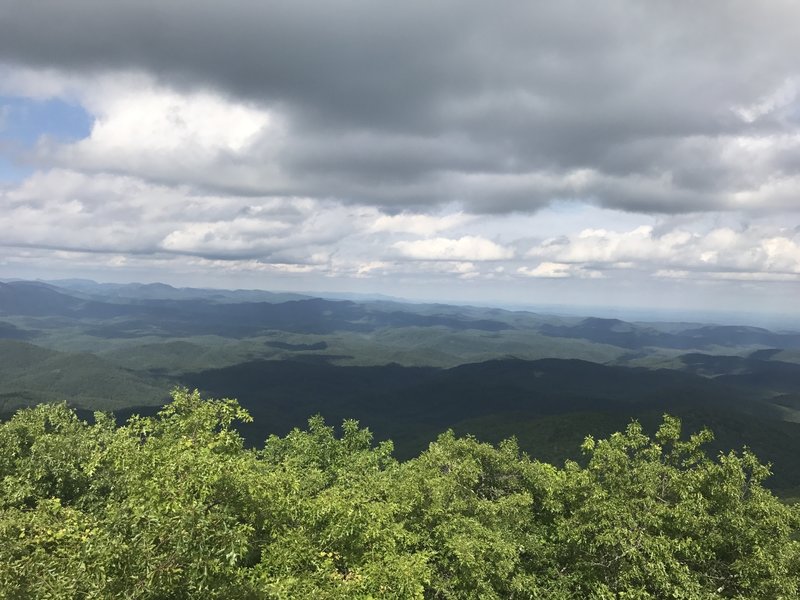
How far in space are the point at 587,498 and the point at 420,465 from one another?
17216mm

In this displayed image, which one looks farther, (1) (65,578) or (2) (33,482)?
(2) (33,482)

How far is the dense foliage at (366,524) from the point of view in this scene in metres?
16.7

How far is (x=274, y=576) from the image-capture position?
75.7ft

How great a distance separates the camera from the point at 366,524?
2695cm

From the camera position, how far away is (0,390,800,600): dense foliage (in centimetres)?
1672

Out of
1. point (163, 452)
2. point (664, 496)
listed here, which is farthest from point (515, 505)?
point (163, 452)

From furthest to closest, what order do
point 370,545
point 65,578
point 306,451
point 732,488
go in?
point 306,451, point 732,488, point 370,545, point 65,578

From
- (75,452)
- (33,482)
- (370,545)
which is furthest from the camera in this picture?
(75,452)

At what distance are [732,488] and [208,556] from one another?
105 ft

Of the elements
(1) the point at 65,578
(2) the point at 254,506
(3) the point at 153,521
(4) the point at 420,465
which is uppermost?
(3) the point at 153,521

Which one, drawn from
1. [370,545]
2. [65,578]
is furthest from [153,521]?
[370,545]

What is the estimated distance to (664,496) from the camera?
117 ft

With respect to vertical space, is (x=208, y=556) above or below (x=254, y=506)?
above

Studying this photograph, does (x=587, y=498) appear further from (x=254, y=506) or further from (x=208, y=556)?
(x=208, y=556)
